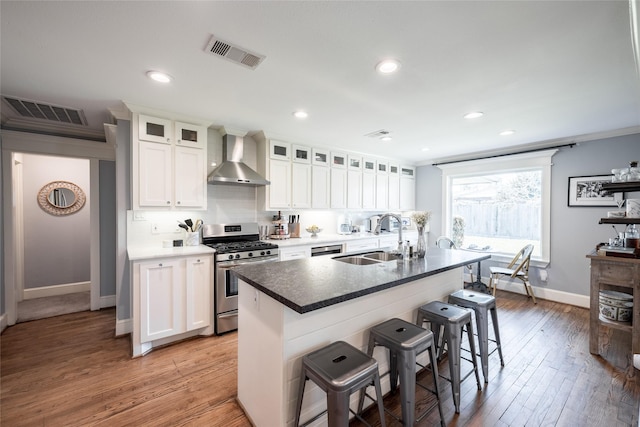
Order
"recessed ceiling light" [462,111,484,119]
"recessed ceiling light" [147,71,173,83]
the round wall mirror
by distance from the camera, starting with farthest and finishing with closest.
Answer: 1. the round wall mirror
2. "recessed ceiling light" [462,111,484,119]
3. "recessed ceiling light" [147,71,173,83]

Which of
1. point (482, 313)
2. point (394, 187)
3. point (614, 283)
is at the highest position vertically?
point (394, 187)

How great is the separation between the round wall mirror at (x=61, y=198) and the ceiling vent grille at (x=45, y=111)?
1.70 m

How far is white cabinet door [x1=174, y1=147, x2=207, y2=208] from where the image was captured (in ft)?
10.3

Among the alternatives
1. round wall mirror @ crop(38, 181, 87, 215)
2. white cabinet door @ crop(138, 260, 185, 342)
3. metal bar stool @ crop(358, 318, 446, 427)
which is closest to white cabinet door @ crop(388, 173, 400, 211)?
metal bar stool @ crop(358, 318, 446, 427)

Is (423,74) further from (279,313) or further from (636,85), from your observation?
(279,313)

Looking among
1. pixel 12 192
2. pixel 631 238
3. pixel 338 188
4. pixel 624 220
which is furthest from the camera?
pixel 338 188

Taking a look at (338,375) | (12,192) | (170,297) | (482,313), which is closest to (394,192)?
(482,313)

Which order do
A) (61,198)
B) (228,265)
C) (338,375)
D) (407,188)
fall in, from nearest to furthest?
(338,375) → (228,265) → (61,198) → (407,188)

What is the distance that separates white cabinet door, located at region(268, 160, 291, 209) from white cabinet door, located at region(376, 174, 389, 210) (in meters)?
2.04

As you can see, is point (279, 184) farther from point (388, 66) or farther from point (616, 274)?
point (616, 274)

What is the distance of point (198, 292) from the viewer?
2.91m

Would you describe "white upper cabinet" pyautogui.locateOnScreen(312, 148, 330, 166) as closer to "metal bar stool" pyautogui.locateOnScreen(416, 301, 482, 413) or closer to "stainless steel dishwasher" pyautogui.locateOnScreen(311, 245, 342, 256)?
"stainless steel dishwasher" pyautogui.locateOnScreen(311, 245, 342, 256)

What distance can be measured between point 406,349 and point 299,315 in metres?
0.64

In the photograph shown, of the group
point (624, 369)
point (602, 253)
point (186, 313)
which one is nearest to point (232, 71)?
point (186, 313)
